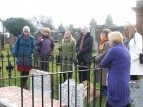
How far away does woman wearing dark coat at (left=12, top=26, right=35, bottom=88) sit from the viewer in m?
7.17

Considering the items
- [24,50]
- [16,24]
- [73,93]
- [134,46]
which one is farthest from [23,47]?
[16,24]

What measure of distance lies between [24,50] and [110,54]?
3.65 metres

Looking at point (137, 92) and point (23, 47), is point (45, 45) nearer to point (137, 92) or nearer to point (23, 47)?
point (23, 47)

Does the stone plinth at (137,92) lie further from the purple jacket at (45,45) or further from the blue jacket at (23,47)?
the purple jacket at (45,45)

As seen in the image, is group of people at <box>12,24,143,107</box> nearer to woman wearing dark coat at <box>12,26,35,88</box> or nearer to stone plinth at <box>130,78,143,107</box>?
woman wearing dark coat at <box>12,26,35,88</box>

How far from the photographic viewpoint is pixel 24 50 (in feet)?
24.2

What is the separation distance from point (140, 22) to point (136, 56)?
123 cm

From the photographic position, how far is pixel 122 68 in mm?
4125

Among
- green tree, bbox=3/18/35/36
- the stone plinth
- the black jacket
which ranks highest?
green tree, bbox=3/18/35/36

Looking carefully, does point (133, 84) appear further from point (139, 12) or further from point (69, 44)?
point (69, 44)

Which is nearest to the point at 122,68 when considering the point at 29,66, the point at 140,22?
the point at 140,22

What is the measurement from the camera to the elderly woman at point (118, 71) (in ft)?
13.5

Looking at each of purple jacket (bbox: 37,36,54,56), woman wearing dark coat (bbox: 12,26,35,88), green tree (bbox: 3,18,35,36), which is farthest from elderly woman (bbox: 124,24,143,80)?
green tree (bbox: 3,18,35,36)

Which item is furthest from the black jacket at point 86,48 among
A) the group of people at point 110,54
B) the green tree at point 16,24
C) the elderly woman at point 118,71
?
the green tree at point 16,24
